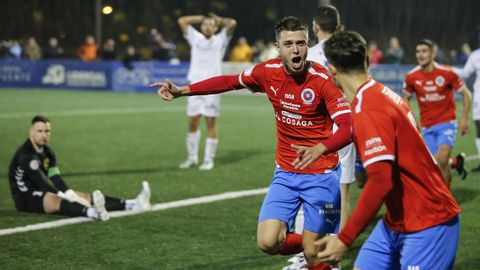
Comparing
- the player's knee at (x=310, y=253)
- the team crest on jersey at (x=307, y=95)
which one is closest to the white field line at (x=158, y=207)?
the player's knee at (x=310, y=253)

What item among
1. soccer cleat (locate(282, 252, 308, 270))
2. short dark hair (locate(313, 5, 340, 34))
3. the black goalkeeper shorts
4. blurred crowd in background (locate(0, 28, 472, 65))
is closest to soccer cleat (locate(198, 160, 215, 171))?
the black goalkeeper shorts

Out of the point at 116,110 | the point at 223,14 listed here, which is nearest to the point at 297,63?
the point at 116,110

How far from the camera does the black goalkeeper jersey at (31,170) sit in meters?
9.30

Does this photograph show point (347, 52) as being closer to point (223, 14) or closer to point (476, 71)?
point (476, 71)

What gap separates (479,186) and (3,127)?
38.2 feet

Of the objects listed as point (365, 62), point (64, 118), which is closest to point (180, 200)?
point (365, 62)

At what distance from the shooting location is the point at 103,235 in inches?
332

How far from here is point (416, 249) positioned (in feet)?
14.4

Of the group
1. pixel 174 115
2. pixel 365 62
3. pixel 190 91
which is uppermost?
pixel 365 62

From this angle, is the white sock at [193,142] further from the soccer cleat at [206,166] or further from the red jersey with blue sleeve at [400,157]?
the red jersey with blue sleeve at [400,157]

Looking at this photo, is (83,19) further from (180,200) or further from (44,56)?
(180,200)

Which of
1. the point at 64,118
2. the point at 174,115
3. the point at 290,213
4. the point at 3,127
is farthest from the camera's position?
the point at 174,115

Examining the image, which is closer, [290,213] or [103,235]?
[290,213]

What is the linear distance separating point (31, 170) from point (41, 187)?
241 millimetres
